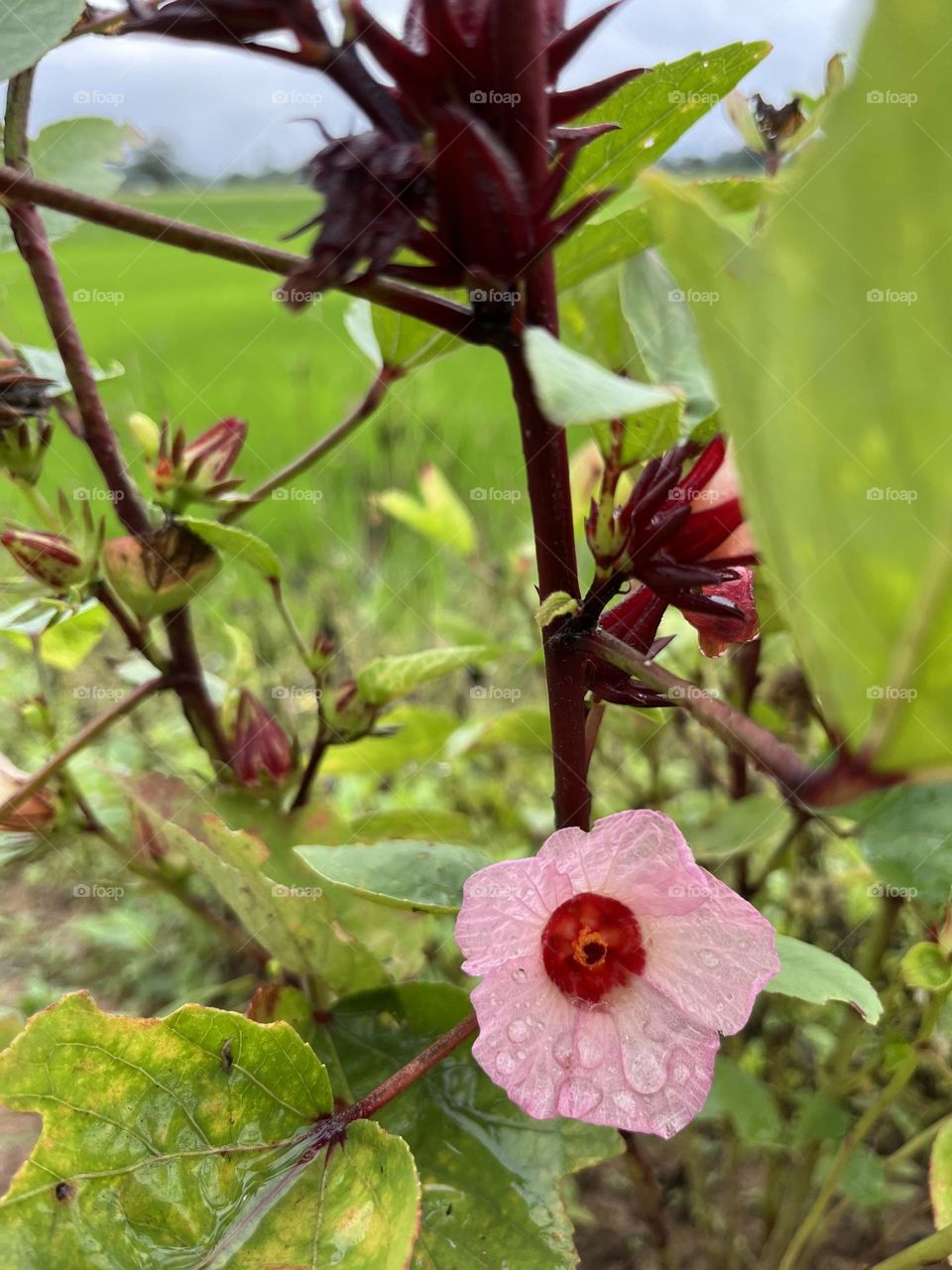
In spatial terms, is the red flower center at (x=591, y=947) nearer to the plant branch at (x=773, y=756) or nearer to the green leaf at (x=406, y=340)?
the plant branch at (x=773, y=756)

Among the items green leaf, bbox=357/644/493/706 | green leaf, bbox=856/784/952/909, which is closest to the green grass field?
green leaf, bbox=357/644/493/706

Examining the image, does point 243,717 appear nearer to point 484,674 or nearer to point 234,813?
point 234,813

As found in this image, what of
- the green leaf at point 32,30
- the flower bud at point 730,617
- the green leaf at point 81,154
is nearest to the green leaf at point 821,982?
the flower bud at point 730,617

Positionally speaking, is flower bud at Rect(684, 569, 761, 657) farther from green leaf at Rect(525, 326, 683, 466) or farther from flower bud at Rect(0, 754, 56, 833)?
flower bud at Rect(0, 754, 56, 833)

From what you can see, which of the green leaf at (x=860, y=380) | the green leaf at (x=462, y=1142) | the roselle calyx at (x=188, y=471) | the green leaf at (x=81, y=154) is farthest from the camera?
the green leaf at (x=81, y=154)

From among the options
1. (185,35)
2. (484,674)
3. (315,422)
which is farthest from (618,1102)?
(315,422)

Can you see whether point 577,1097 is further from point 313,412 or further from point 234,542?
point 313,412
